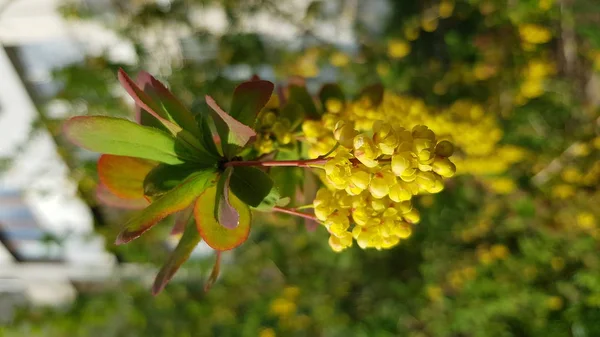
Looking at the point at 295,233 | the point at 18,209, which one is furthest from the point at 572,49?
the point at 18,209

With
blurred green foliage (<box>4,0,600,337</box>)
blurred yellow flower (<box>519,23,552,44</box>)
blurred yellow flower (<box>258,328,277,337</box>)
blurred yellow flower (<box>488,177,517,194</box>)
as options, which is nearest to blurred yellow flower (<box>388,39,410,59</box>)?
blurred green foliage (<box>4,0,600,337</box>)

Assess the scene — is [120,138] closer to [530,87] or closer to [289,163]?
[289,163]

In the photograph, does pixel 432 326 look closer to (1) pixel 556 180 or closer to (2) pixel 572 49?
(1) pixel 556 180

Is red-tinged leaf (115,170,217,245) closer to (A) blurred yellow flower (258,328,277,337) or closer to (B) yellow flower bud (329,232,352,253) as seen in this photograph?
(B) yellow flower bud (329,232,352,253)

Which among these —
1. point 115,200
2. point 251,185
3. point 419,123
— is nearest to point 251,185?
point 251,185

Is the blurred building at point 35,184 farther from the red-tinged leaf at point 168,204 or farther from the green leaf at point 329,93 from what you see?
the red-tinged leaf at point 168,204

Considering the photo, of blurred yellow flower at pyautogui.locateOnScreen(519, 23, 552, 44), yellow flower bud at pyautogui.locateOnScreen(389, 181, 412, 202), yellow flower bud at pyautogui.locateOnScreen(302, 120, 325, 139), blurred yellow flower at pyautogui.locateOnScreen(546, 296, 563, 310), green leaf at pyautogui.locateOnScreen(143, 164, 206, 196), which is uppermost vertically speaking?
yellow flower bud at pyautogui.locateOnScreen(389, 181, 412, 202)
